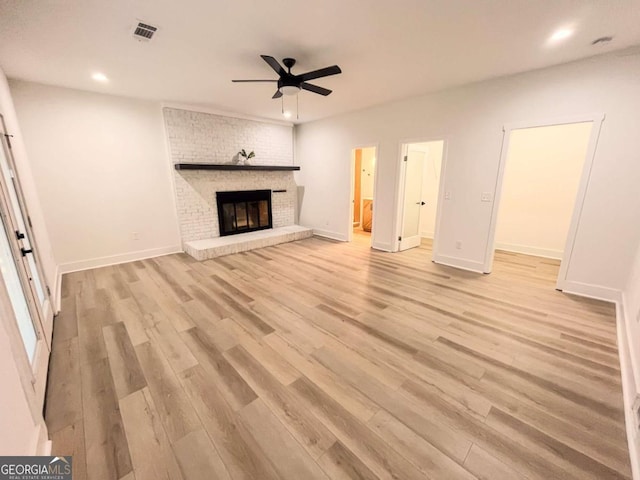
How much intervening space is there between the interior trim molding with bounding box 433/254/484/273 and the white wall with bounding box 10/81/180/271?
16.5 feet

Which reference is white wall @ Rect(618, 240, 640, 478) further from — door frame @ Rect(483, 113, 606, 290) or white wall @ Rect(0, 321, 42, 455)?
white wall @ Rect(0, 321, 42, 455)

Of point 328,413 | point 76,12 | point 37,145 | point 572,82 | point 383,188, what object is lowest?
point 328,413

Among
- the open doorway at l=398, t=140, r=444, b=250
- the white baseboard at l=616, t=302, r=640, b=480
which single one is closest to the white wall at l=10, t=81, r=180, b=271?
the open doorway at l=398, t=140, r=444, b=250

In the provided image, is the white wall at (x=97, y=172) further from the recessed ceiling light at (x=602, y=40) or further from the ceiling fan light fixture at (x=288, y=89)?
the recessed ceiling light at (x=602, y=40)

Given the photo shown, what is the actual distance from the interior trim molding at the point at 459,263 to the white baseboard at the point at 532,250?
173 centimetres

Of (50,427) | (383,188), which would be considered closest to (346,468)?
(50,427)

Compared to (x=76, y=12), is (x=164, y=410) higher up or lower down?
lower down

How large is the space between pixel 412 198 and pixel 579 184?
8.03 feet

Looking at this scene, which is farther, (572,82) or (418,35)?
(572,82)

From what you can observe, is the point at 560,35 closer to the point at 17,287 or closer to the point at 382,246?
the point at 382,246

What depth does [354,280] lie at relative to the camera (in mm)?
3678

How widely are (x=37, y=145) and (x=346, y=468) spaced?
17.4ft

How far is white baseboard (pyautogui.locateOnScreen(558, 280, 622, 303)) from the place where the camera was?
9.88 ft

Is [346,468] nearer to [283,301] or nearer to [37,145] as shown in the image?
[283,301]
